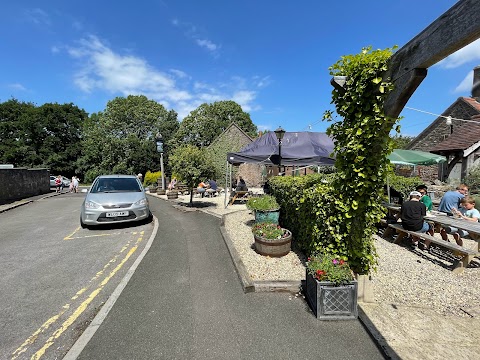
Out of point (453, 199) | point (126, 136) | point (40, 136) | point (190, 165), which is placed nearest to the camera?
point (453, 199)

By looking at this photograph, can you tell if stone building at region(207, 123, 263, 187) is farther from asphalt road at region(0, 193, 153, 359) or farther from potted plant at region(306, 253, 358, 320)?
potted plant at region(306, 253, 358, 320)

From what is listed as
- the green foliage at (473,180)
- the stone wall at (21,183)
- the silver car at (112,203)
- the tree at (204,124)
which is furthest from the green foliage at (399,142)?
the tree at (204,124)

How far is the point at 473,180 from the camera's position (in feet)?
43.2

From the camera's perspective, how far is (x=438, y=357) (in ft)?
8.70

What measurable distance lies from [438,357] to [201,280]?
10.9 feet

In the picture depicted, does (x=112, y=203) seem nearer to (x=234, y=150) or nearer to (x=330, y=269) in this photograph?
(x=330, y=269)

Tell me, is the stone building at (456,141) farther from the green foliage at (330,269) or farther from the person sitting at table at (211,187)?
the person sitting at table at (211,187)

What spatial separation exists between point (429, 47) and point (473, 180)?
1478cm

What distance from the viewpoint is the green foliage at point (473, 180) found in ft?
42.4

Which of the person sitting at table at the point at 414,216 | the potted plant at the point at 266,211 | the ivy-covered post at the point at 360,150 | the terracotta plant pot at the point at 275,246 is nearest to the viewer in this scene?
the ivy-covered post at the point at 360,150

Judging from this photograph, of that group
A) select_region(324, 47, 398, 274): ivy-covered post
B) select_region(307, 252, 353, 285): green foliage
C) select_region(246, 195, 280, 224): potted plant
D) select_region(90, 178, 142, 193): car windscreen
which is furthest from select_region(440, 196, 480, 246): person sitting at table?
select_region(90, 178, 142, 193): car windscreen

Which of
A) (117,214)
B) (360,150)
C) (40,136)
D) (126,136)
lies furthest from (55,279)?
(40,136)

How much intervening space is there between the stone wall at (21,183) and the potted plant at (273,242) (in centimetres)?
1653

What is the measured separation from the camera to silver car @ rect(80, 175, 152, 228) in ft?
25.6
